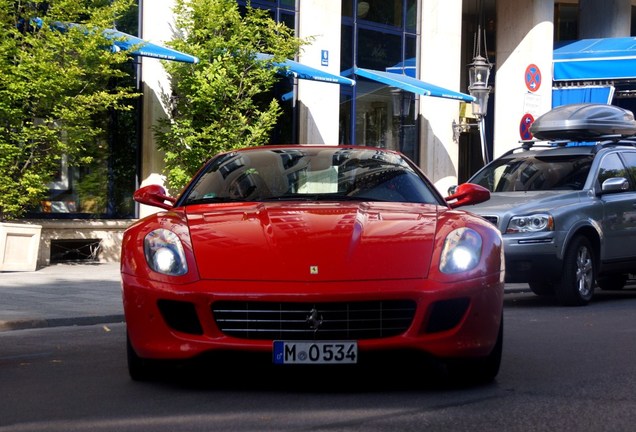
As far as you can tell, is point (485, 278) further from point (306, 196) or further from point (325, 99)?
point (325, 99)

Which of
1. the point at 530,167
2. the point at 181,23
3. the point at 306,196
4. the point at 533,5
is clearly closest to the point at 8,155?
the point at 181,23

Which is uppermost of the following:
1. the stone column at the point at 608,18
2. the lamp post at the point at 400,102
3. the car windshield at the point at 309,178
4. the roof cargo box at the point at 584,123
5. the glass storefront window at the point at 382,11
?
the stone column at the point at 608,18

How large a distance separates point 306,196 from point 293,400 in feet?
5.67

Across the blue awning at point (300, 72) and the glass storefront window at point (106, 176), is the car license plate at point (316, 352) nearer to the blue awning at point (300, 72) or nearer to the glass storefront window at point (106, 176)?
the glass storefront window at point (106, 176)

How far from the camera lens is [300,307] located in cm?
632

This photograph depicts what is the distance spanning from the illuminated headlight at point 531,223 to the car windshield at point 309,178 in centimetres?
471

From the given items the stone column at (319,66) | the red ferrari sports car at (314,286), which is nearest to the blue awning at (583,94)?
the stone column at (319,66)

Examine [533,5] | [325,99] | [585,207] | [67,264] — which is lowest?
[67,264]

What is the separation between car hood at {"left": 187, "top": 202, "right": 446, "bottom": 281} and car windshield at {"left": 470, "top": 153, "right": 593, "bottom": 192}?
6.91 meters

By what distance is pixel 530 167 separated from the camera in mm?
14234

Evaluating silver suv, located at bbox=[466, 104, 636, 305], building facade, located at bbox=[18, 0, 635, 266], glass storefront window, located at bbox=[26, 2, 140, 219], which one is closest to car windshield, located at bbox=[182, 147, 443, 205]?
silver suv, located at bbox=[466, 104, 636, 305]

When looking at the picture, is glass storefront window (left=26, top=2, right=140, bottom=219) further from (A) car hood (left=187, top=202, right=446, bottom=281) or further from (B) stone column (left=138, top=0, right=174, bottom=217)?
(A) car hood (left=187, top=202, right=446, bottom=281)

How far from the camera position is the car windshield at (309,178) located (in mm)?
7758

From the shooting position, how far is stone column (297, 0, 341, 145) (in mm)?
24219
